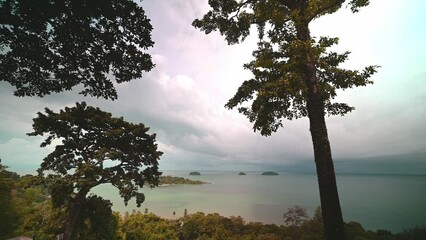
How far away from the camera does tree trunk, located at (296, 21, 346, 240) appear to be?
5693 mm

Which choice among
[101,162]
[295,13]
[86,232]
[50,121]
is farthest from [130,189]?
[295,13]

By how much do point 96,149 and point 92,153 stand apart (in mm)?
410

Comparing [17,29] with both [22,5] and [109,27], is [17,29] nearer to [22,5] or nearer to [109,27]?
[22,5]

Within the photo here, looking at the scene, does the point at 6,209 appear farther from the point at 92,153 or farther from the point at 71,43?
the point at 71,43

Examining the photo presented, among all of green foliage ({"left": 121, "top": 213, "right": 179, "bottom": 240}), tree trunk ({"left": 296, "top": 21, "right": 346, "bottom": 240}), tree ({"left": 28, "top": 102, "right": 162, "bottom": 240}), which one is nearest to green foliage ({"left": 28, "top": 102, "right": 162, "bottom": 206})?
tree ({"left": 28, "top": 102, "right": 162, "bottom": 240})

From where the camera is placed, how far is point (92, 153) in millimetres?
17125

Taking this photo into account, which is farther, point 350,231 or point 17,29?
point 350,231

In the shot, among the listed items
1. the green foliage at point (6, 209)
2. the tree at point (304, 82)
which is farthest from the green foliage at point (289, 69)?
the green foliage at point (6, 209)

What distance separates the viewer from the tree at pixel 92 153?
51.7 ft

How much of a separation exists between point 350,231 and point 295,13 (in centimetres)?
1180

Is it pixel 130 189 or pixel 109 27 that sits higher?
pixel 109 27

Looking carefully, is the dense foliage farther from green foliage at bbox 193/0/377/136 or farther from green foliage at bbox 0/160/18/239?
green foliage at bbox 193/0/377/136

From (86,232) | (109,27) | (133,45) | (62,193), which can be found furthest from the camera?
(86,232)

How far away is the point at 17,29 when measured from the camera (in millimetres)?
3943
